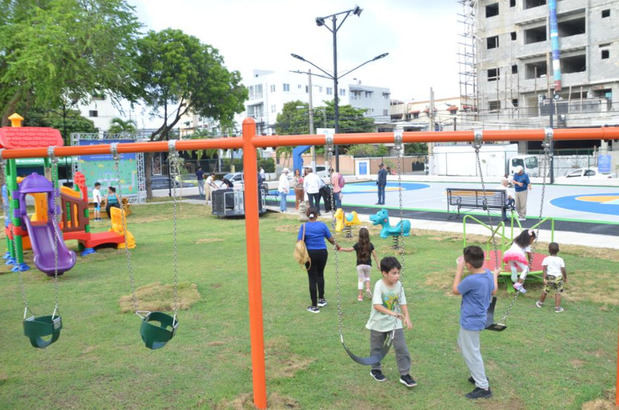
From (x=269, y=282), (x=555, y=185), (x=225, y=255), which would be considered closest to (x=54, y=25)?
(x=225, y=255)

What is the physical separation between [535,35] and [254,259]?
6153 centimetres

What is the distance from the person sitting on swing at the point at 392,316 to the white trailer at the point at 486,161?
3124 centimetres

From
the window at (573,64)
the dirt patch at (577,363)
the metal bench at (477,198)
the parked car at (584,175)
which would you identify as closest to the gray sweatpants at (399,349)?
the dirt patch at (577,363)

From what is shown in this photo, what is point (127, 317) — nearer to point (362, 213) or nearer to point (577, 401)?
point (577, 401)

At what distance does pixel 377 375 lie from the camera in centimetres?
571

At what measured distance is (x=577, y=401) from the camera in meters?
5.05

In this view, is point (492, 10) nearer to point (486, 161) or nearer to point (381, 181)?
point (486, 161)

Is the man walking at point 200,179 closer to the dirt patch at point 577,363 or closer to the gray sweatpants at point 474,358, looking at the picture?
the dirt patch at point 577,363

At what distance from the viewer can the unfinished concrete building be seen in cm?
5016

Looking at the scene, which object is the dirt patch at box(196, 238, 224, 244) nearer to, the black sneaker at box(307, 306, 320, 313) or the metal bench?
the black sneaker at box(307, 306, 320, 313)

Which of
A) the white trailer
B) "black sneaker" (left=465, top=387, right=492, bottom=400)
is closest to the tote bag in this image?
"black sneaker" (left=465, top=387, right=492, bottom=400)

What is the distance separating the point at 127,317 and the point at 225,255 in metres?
4.90

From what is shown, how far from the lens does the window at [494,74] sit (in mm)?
57991

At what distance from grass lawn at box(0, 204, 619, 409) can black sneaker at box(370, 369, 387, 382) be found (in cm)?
8
